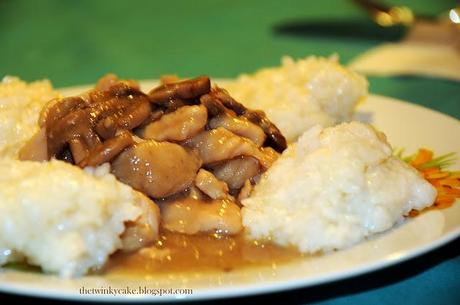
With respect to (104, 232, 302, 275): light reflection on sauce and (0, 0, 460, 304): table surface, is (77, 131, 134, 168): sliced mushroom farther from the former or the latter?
(0, 0, 460, 304): table surface

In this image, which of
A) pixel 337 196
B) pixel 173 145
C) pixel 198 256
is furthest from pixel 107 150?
pixel 337 196

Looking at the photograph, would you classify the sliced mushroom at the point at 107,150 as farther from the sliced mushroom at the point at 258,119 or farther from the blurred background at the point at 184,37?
the blurred background at the point at 184,37

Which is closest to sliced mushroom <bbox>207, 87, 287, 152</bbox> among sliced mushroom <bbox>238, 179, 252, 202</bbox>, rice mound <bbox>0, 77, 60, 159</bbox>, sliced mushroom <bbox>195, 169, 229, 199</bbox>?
sliced mushroom <bbox>238, 179, 252, 202</bbox>

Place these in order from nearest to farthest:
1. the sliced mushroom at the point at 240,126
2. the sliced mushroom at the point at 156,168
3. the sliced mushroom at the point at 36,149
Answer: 1. the sliced mushroom at the point at 156,168
2. the sliced mushroom at the point at 36,149
3. the sliced mushroom at the point at 240,126

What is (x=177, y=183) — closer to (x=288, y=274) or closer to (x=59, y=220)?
(x=59, y=220)

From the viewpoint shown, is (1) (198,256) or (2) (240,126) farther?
(2) (240,126)

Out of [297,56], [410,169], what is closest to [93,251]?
[410,169]

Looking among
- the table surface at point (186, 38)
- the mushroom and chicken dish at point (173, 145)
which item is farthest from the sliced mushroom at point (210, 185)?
the table surface at point (186, 38)

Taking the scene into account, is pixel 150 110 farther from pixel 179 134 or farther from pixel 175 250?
pixel 175 250
